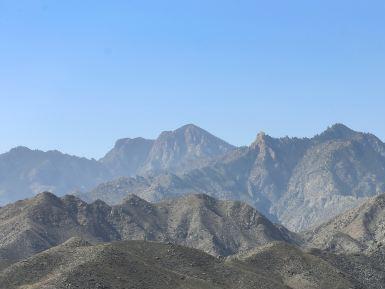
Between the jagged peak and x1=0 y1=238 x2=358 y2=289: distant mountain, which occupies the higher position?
the jagged peak

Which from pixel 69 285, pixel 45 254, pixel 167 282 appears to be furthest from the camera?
pixel 45 254

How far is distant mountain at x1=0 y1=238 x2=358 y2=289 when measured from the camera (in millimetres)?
155375

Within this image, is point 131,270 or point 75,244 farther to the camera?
point 75,244

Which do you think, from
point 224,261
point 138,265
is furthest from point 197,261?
point 138,265

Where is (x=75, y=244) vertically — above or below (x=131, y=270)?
above

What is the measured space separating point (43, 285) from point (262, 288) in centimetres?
6023

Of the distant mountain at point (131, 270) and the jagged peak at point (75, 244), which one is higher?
the jagged peak at point (75, 244)

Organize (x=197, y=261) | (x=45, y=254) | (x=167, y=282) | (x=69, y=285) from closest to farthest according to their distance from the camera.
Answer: (x=69, y=285)
(x=167, y=282)
(x=45, y=254)
(x=197, y=261)

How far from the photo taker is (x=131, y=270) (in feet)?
536

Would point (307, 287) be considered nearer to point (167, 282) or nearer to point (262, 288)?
point (262, 288)

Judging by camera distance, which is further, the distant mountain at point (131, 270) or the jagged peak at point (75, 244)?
the jagged peak at point (75, 244)

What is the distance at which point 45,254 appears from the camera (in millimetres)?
173500

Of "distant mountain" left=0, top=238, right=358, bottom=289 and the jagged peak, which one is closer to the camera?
"distant mountain" left=0, top=238, right=358, bottom=289

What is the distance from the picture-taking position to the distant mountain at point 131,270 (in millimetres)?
155375
